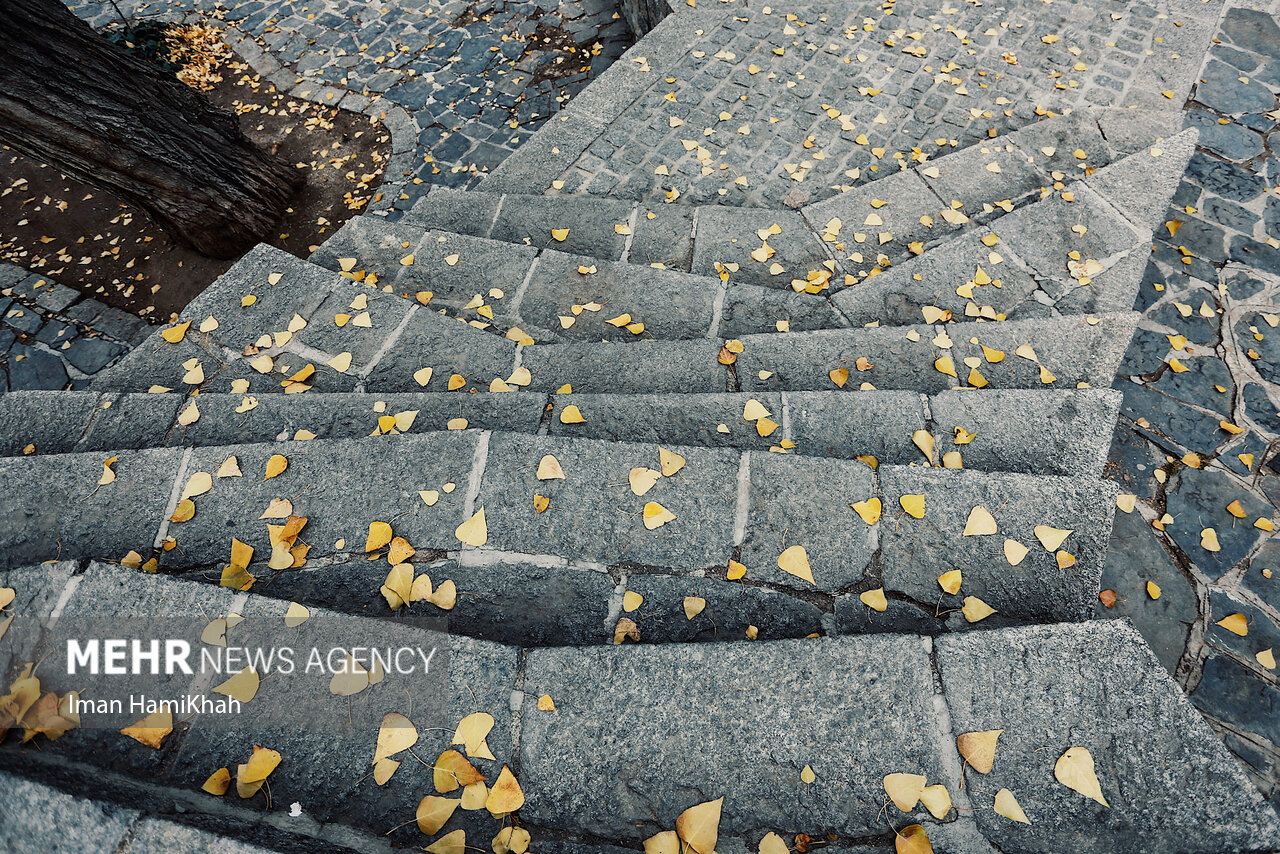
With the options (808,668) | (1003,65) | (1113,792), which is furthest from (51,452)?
(1003,65)

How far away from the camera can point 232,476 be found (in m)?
1.97

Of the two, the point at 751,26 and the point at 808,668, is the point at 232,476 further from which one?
the point at 751,26

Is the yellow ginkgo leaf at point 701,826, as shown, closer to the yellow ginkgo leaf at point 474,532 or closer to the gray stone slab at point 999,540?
the gray stone slab at point 999,540

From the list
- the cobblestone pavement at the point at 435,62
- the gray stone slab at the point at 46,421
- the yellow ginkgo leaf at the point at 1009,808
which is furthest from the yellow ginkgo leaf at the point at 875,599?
the cobblestone pavement at the point at 435,62

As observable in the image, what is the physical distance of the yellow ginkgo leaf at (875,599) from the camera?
1.74 m

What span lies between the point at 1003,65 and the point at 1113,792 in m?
4.60

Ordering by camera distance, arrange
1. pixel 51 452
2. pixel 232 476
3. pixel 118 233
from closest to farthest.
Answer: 1. pixel 232 476
2. pixel 51 452
3. pixel 118 233

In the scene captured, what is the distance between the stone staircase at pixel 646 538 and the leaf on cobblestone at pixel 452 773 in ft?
0.12

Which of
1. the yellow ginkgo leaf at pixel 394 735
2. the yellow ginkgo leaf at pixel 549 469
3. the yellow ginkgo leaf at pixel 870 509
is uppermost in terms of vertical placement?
the yellow ginkgo leaf at pixel 549 469

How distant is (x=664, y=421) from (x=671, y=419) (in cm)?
3

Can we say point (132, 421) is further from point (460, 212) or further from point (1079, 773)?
point (1079, 773)

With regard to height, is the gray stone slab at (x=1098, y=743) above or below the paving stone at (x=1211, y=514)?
above

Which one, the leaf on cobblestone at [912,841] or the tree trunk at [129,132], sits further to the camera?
the tree trunk at [129,132]

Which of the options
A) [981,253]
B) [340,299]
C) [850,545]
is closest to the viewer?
[850,545]
